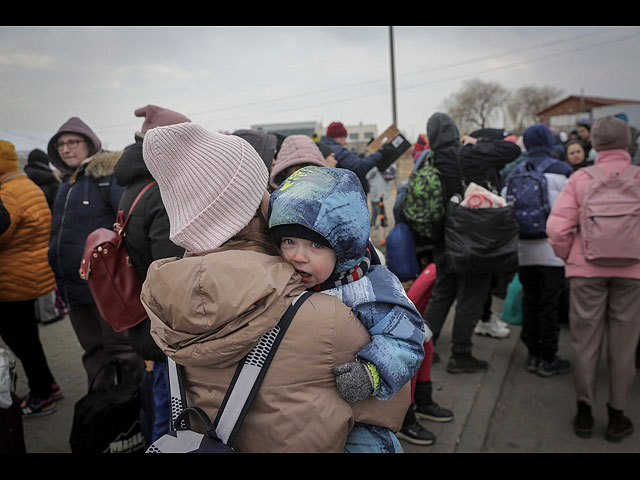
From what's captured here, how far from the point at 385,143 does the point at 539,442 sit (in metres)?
2.62

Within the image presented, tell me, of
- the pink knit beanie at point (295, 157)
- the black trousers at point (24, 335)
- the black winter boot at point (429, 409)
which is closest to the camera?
the pink knit beanie at point (295, 157)

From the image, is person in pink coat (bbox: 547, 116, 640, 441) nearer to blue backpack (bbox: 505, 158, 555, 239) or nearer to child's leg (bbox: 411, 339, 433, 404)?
blue backpack (bbox: 505, 158, 555, 239)

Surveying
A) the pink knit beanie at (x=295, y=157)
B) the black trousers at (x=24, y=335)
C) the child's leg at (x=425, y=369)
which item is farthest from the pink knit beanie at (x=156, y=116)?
the black trousers at (x=24, y=335)

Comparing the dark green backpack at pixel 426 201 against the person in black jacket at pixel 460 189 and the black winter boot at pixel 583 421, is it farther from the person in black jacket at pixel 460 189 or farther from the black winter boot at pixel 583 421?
the black winter boot at pixel 583 421

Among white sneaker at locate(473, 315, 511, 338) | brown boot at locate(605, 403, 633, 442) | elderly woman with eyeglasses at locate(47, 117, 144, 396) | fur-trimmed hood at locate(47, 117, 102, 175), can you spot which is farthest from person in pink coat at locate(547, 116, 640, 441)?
fur-trimmed hood at locate(47, 117, 102, 175)

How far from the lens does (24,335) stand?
368 centimetres

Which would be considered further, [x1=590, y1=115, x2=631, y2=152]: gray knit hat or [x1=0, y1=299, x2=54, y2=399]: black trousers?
[x1=0, y1=299, x2=54, y2=399]: black trousers

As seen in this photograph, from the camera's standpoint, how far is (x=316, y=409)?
1202mm

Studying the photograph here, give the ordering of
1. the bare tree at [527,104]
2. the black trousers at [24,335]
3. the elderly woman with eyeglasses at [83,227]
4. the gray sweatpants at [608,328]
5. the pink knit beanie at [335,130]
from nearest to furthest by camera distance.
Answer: the gray sweatpants at [608,328], the elderly woman with eyeglasses at [83,227], the black trousers at [24,335], the pink knit beanie at [335,130], the bare tree at [527,104]

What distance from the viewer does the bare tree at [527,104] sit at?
53.7 m

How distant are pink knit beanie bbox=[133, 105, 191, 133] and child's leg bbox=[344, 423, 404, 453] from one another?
1.81m

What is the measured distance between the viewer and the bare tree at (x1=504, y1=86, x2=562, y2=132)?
53656mm

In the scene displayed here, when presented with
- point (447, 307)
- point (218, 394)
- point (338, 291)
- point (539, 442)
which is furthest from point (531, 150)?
point (218, 394)

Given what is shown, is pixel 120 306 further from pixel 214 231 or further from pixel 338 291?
pixel 338 291
